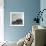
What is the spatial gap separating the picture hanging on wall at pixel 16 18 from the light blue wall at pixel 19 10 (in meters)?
0.12

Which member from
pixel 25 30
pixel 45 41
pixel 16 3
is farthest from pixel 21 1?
pixel 45 41

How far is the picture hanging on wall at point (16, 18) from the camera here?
16.9ft

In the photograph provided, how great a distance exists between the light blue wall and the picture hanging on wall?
12 centimetres

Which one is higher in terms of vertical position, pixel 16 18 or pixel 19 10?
pixel 19 10

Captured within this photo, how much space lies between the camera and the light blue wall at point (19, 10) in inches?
201

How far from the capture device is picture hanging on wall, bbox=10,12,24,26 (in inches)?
202

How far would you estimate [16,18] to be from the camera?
17.0 feet

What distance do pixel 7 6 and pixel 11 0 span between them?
0.91ft

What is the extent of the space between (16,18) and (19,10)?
337 mm

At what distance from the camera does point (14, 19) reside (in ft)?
17.0

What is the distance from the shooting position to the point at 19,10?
16.8ft

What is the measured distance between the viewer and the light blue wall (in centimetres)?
510

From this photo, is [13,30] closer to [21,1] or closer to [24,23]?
[24,23]

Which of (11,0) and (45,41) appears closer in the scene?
(45,41)
